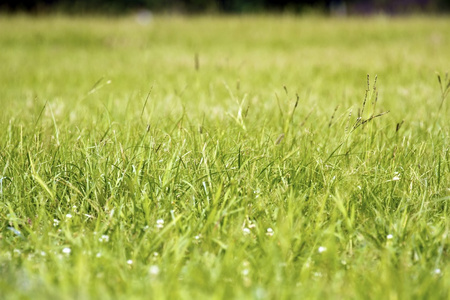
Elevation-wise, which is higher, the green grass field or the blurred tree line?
the green grass field

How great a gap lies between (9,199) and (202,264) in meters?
0.93

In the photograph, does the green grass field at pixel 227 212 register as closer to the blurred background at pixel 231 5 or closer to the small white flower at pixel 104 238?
the small white flower at pixel 104 238

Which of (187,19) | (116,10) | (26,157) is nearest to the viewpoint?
(26,157)

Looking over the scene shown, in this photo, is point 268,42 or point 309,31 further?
point 309,31

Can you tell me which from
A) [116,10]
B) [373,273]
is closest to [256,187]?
[373,273]

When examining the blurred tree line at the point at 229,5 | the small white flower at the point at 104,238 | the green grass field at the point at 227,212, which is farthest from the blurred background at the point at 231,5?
the small white flower at the point at 104,238

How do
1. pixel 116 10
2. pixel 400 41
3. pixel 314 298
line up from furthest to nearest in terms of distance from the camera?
pixel 116 10 → pixel 400 41 → pixel 314 298

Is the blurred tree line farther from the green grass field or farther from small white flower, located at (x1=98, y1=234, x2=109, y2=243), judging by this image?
small white flower, located at (x1=98, y1=234, x2=109, y2=243)

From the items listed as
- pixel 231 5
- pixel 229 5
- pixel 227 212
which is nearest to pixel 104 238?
pixel 227 212

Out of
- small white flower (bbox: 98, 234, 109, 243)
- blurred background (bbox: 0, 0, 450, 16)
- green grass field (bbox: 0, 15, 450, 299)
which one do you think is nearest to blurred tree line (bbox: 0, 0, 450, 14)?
blurred background (bbox: 0, 0, 450, 16)

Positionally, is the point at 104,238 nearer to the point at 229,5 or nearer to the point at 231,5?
the point at 231,5

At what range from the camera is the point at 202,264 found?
164 cm

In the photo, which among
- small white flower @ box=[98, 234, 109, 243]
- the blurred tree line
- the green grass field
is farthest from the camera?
the blurred tree line

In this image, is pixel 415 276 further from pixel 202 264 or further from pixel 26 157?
pixel 26 157
